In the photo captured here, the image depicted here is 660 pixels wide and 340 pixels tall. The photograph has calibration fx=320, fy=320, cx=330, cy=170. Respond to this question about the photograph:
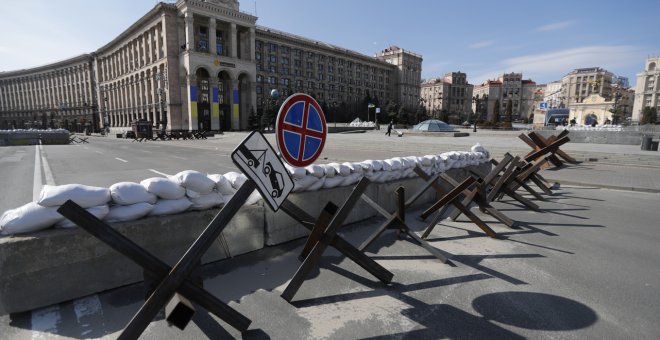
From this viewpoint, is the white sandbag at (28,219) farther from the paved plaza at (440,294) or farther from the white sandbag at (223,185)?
the white sandbag at (223,185)

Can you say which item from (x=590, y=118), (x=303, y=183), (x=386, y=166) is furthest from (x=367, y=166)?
(x=590, y=118)

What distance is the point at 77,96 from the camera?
98.3 meters

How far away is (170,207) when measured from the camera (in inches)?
128

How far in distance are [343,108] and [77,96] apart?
3222 inches

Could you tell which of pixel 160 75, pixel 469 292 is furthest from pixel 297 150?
pixel 160 75

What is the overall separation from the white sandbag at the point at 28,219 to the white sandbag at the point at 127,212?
0.37 metres

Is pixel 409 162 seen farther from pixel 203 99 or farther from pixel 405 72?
pixel 405 72

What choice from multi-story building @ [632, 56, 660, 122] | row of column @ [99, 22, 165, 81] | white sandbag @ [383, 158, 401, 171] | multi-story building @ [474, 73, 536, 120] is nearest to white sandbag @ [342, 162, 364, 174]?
white sandbag @ [383, 158, 401, 171]

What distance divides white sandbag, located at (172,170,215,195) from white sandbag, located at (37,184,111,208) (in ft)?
2.22

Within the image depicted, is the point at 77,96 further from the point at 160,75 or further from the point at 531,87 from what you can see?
the point at 531,87

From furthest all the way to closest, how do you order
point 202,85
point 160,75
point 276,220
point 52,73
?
point 52,73
point 202,85
point 160,75
point 276,220

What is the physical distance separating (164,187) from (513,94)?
165m

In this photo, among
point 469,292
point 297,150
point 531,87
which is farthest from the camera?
point 531,87

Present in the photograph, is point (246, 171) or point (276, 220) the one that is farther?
point (276, 220)
